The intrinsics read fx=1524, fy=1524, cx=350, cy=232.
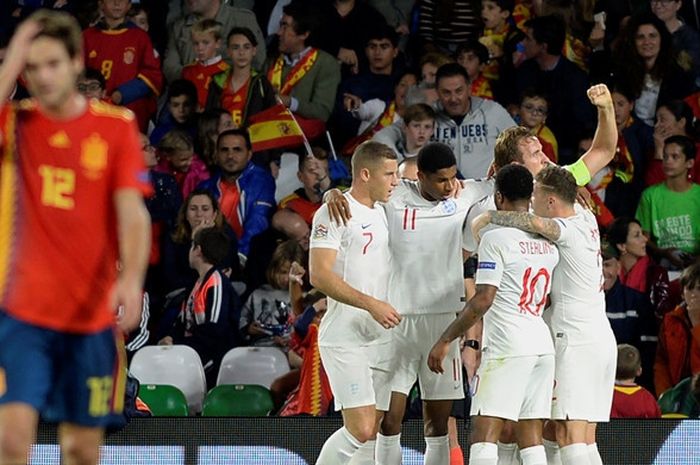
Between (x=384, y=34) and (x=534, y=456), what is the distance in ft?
20.0

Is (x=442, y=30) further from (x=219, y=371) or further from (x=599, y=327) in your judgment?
(x=599, y=327)

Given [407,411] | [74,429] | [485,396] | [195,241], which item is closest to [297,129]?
[195,241]

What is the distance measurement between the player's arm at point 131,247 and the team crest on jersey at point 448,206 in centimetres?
324

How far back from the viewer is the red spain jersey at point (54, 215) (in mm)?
5984

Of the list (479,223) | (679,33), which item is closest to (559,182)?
(479,223)

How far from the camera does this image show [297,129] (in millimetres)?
13281

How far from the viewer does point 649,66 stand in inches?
524

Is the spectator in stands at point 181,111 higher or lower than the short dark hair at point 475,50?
lower

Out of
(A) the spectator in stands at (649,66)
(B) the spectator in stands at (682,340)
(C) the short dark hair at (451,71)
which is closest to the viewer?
(B) the spectator in stands at (682,340)

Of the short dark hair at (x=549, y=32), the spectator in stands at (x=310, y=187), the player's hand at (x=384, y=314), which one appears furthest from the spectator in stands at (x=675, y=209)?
the player's hand at (x=384, y=314)

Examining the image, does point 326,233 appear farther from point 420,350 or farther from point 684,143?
point 684,143

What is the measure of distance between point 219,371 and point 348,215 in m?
3.07

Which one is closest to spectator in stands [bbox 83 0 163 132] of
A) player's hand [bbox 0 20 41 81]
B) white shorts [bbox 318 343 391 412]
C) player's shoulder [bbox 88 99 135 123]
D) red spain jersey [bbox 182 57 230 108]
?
red spain jersey [bbox 182 57 230 108]

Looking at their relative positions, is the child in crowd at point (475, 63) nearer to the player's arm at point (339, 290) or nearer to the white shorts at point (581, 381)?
the player's arm at point (339, 290)
